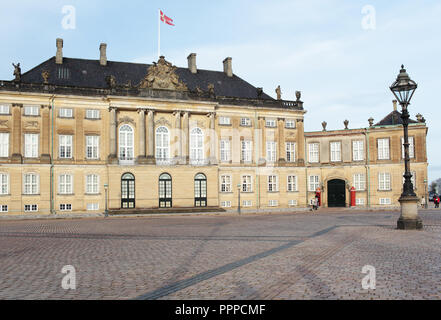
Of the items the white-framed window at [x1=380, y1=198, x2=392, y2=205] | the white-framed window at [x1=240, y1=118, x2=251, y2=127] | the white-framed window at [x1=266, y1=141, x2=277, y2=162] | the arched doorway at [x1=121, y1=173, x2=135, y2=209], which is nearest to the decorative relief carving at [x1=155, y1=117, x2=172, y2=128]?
the arched doorway at [x1=121, y1=173, x2=135, y2=209]

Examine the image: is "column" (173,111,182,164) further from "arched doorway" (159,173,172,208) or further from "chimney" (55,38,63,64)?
"chimney" (55,38,63,64)

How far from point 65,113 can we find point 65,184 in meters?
6.62

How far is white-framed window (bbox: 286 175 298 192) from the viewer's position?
165ft

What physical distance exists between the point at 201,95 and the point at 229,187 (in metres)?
10.2

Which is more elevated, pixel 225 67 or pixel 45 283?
pixel 225 67

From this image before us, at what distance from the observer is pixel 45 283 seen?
891cm

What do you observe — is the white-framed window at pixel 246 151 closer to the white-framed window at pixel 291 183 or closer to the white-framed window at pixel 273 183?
the white-framed window at pixel 273 183

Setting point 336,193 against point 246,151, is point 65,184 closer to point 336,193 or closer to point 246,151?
point 246,151

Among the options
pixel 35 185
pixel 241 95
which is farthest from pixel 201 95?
pixel 35 185

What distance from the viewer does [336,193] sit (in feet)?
170

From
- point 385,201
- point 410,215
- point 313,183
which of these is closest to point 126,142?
point 313,183

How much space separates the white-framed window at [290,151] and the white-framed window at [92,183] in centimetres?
2088
